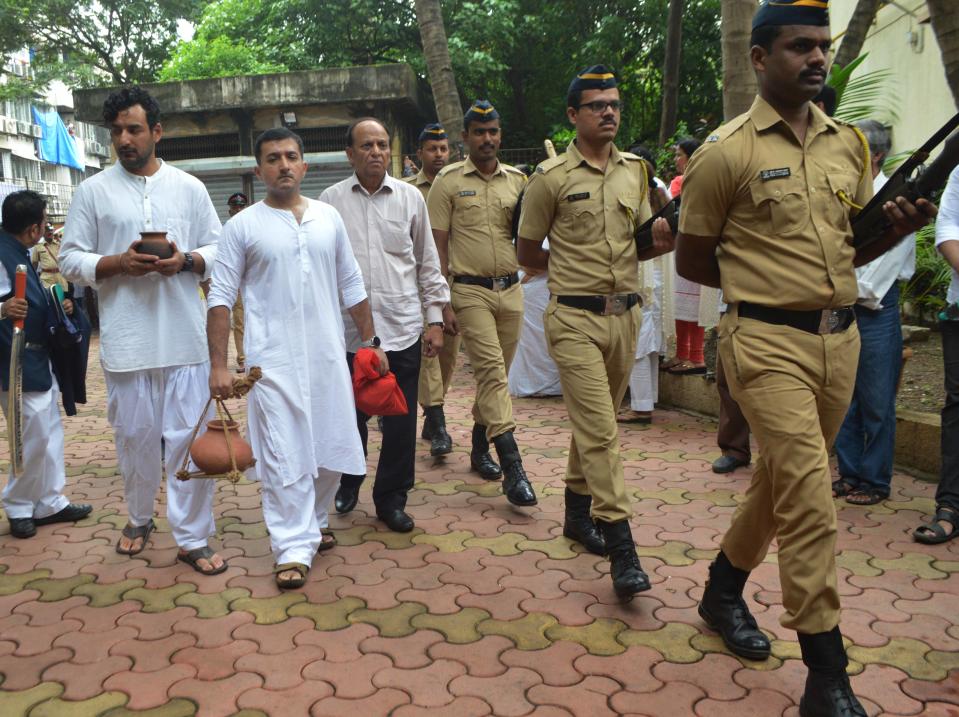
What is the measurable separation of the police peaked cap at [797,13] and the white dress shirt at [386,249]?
8.22 ft

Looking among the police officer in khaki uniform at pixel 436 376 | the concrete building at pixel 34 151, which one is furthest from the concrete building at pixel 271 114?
the concrete building at pixel 34 151

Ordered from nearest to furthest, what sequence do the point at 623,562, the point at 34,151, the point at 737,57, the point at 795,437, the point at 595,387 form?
the point at 795,437
the point at 623,562
the point at 595,387
the point at 737,57
the point at 34,151

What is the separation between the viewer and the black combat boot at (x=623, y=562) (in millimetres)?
3732

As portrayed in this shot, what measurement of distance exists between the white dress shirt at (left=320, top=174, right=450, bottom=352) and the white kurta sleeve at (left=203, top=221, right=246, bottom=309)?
85cm

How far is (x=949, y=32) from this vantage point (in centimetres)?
588

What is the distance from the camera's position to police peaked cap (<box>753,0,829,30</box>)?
2.90 meters

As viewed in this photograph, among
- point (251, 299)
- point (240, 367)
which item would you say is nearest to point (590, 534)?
point (251, 299)

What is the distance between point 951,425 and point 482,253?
2860 mm

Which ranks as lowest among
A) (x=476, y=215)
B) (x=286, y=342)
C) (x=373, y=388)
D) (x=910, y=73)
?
(x=373, y=388)

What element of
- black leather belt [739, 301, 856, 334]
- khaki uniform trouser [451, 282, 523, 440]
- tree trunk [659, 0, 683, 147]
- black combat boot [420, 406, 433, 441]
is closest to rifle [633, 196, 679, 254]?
black leather belt [739, 301, 856, 334]

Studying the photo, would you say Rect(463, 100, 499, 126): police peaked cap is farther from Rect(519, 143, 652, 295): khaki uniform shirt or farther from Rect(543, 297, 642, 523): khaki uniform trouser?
Rect(543, 297, 642, 523): khaki uniform trouser

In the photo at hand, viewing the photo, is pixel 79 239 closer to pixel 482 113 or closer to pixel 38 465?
pixel 38 465

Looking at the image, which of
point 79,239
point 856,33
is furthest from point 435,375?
point 856,33

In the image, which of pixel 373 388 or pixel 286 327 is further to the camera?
pixel 373 388
